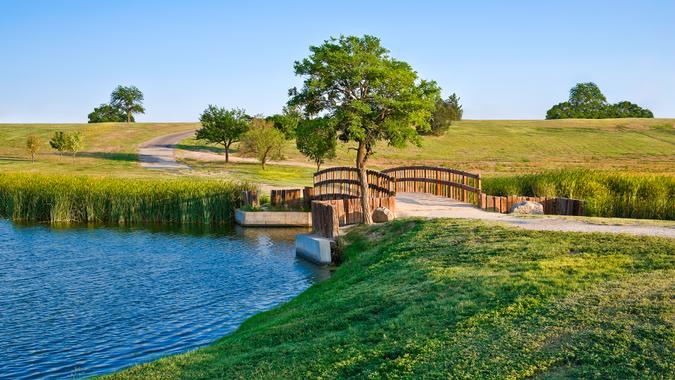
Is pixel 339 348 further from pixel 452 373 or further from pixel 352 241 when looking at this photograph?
pixel 352 241

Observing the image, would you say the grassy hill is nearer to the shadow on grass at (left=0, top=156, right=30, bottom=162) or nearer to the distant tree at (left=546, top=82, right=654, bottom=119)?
the shadow on grass at (left=0, top=156, right=30, bottom=162)

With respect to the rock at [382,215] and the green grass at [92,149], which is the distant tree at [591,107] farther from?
the rock at [382,215]

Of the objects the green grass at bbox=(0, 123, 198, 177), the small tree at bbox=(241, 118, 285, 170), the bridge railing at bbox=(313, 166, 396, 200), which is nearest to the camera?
the bridge railing at bbox=(313, 166, 396, 200)

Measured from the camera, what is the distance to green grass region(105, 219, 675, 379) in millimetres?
9195

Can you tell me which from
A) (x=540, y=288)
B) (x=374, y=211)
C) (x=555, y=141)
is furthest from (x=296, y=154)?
(x=540, y=288)

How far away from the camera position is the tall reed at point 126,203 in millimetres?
38000

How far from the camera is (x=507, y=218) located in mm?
23812

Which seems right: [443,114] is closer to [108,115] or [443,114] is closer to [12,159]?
[12,159]

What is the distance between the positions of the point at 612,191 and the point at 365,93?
12.3m

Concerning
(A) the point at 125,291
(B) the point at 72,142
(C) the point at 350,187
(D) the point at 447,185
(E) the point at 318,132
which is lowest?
(A) the point at 125,291

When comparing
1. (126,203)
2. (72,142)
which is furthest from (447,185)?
(72,142)

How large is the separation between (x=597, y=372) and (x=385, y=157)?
69.3 m

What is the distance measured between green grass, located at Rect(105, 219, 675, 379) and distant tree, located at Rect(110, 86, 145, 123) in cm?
13877

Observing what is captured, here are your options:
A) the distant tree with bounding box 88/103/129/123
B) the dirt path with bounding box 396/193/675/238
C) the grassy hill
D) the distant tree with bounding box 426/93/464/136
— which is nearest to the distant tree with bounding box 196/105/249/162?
the grassy hill
